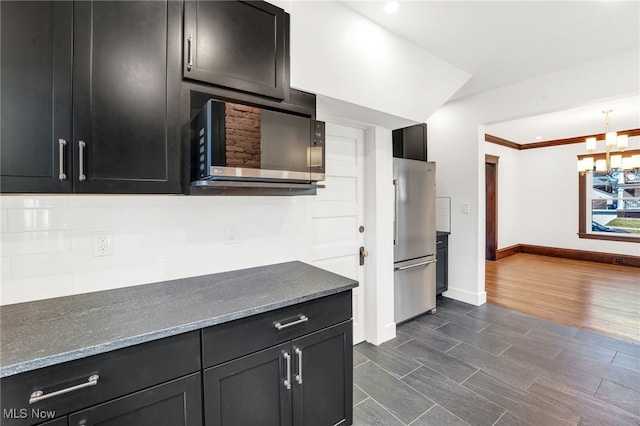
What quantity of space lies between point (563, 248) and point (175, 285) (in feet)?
26.2

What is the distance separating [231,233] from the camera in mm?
1877

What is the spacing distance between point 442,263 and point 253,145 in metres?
3.35

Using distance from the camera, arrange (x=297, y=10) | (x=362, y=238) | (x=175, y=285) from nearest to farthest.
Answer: (x=175, y=285) → (x=297, y=10) → (x=362, y=238)

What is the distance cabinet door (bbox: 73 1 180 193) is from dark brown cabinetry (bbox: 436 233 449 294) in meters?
3.43

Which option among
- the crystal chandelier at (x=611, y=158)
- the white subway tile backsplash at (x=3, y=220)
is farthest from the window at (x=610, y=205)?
the white subway tile backsplash at (x=3, y=220)

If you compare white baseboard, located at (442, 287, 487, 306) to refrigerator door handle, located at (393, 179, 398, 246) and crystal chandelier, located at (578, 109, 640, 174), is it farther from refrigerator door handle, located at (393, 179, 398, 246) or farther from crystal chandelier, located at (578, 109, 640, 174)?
crystal chandelier, located at (578, 109, 640, 174)

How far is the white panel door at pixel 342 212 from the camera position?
248 cm

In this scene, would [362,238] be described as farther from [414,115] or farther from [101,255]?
[101,255]

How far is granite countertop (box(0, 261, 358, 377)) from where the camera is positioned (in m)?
0.95

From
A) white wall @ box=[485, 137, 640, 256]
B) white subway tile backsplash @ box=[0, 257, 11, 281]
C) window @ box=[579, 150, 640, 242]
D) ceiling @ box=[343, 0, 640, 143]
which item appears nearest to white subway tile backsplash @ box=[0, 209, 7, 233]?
white subway tile backsplash @ box=[0, 257, 11, 281]

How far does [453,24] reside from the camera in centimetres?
228

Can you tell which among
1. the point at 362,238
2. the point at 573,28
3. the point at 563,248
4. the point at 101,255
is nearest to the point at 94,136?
the point at 101,255

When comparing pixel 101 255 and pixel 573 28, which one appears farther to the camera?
pixel 573 28

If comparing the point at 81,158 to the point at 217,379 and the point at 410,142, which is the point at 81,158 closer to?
the point at 217,379
